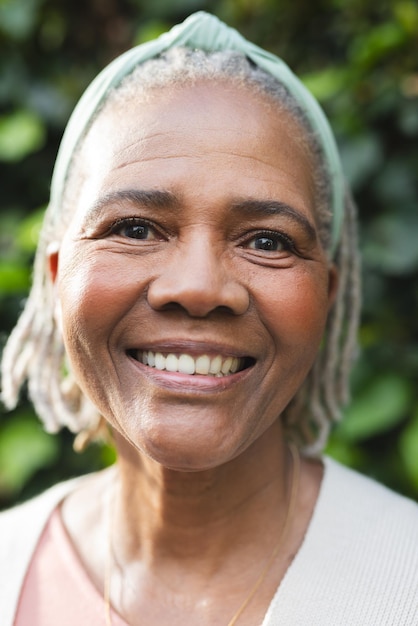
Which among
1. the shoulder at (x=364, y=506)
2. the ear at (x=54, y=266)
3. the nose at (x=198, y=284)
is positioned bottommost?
the shoulder at (x=364, y=506)

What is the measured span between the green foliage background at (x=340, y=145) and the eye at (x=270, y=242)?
1.18 metres

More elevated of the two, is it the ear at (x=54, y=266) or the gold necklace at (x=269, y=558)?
the ear at (x=54, y=266)

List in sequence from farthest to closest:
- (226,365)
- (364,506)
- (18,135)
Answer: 1. (18,135)
2. (364,506)
3. (226,365)

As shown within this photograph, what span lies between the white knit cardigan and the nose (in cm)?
67

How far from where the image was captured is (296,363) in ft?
5.93

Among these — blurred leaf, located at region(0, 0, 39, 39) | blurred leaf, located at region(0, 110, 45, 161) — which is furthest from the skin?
blurred leaf, located at region(0, 0, 39, 39)

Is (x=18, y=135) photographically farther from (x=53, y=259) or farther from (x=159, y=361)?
(x=159, y=361)

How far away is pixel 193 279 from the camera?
1630 millimetres

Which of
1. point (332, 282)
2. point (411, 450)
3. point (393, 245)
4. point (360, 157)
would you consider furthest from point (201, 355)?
point (360, 157)

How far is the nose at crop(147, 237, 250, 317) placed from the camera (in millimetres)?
1624

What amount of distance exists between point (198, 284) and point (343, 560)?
795mm

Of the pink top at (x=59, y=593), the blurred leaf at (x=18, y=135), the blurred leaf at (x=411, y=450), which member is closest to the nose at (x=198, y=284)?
the pink top at (x=59, y=593)

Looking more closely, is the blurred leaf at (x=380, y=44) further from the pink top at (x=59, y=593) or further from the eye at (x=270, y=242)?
the pink top at (x=59, y=593)

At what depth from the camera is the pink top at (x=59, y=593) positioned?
1933mm
